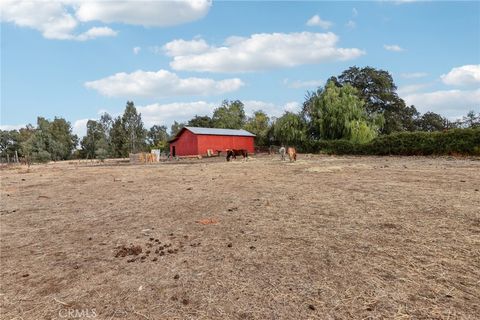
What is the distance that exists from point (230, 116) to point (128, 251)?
215ft

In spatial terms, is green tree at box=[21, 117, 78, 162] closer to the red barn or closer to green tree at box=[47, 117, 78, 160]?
green tree at box=[47, 117, 78, 160]

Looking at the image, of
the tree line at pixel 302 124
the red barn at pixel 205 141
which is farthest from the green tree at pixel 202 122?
the red barn at pixel 205 141

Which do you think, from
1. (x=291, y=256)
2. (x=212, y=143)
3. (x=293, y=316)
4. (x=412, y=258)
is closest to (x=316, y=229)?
(x=291, y=256)

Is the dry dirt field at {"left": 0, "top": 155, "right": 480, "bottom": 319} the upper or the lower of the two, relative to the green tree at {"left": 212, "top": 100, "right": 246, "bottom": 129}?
lower

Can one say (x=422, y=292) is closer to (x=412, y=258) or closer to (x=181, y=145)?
(x=412, y=258)

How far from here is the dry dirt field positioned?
2.86m

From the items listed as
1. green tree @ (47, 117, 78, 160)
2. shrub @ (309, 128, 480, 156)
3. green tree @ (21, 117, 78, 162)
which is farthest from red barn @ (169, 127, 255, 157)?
green tree @ (47, 117, 78, 160)

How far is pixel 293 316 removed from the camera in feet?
8.75

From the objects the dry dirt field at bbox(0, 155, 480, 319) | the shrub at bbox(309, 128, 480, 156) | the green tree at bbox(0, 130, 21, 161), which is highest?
the green tree at bbox(0, 130, 21, 161)

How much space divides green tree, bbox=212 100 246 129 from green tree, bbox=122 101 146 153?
51.0 ft

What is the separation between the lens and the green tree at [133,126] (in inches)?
2591

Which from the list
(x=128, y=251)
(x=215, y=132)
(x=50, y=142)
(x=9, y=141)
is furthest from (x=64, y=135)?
(x=128, y=251)

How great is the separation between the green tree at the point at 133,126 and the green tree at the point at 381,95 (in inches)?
1669

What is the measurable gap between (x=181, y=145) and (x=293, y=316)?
134 ft
